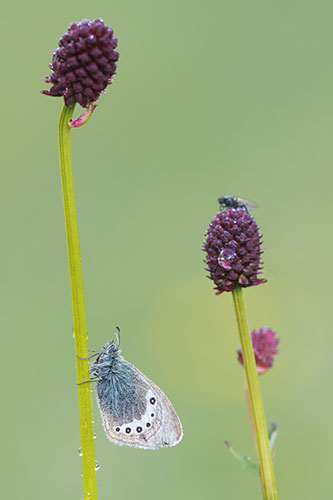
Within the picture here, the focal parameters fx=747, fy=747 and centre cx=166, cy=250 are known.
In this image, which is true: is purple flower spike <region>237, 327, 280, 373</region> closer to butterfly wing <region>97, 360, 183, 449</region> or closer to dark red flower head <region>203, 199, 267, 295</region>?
butterfly wing <region>97, 360, 183, 449</region>

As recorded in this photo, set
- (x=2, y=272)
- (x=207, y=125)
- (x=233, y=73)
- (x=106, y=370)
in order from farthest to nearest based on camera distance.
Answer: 1. (x=233, y=73)
2. (x=207, y=125)
3. (x=2, y=272)
4. (x=106, y=370)

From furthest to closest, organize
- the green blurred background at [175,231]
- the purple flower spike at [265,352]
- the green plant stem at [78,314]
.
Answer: the green blurred background at [175,231]
the purple flower spike at [265,352]
the green plant stem at [78,314]

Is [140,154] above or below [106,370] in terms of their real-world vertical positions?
above

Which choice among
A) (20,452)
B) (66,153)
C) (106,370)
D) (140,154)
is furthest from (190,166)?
(66,153)

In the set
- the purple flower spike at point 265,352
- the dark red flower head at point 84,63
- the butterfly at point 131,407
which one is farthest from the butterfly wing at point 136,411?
the dark red flower head at point 84,63

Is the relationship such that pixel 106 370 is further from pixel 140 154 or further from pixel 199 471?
pixel 140 154

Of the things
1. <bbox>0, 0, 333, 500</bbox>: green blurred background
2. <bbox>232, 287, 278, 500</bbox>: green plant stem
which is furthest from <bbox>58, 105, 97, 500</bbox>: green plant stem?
<bbox>0, 0, 333, 500</bbox>: green blurred background

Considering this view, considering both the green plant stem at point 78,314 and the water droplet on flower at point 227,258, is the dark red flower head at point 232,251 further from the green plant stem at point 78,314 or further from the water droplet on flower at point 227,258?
the green plant stem at point 78,314
